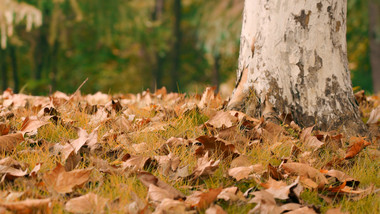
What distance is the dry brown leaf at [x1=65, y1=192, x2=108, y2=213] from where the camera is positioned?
1.57 m

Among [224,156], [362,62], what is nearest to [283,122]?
[224,156]

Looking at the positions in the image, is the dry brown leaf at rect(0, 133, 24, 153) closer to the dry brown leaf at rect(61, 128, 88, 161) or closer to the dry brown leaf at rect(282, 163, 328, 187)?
the dry brown leaf at rect(61, 128, 88, 161)

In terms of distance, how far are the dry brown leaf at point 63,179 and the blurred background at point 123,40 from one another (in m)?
7.84

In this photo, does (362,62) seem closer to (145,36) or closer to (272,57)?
(145,36)

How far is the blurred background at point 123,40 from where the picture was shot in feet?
38.0

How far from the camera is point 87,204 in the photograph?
1592 millimetres

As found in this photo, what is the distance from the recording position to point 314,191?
1.93 meters

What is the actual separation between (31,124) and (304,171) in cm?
169

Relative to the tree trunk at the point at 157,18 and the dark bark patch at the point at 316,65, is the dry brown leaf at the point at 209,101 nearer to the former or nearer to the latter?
the dark bark patch at the point at 316,65

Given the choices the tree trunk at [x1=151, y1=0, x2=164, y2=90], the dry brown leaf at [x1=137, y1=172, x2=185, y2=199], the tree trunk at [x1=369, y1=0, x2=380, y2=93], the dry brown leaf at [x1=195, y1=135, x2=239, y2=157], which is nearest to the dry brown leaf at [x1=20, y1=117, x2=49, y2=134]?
the dry brown leaf at [x1=137, y1=172, x2=185, y2=199]

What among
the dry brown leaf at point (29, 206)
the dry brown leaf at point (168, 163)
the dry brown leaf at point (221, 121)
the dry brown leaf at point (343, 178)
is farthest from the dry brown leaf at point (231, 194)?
the dry brown leaf at point (221, 121)

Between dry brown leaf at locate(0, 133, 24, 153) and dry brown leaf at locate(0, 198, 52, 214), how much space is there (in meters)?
0.70

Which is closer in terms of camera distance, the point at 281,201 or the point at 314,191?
the point at 281,201

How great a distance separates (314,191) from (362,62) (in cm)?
1749
